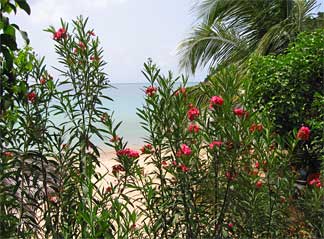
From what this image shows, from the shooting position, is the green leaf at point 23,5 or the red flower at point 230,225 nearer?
the green leaf at point 23,5

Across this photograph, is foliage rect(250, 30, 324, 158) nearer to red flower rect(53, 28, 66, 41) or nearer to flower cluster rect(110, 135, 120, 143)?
flower cluster rect(110, 135, 120, 143)

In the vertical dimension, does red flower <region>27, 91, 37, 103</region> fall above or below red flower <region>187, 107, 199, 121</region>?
above

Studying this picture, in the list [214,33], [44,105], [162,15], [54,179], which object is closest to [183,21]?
[162,15]

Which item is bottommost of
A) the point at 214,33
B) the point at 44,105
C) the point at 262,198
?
the point at 262,198

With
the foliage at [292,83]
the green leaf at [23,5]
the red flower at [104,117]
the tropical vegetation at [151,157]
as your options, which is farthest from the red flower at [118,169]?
the foliage at [292,83]

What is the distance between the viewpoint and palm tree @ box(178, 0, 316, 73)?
6.11m

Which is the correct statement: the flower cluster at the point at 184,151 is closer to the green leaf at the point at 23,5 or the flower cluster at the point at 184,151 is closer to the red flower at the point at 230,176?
the red flower at the point at 230,176

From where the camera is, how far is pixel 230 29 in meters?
6.39

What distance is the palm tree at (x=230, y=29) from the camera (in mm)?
6113

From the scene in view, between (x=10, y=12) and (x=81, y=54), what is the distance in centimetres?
32

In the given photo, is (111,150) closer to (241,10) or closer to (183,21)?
(183,21)

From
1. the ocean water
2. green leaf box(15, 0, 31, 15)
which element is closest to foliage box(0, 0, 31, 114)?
green leaf box(15, 0, 31, 15)

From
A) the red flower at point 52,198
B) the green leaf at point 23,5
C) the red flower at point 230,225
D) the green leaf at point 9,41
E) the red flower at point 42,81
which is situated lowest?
the red flower at point 230,225

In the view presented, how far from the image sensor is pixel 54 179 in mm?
1742
